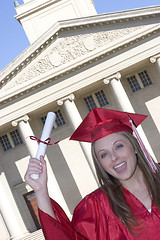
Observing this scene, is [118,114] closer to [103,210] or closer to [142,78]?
[103,210]

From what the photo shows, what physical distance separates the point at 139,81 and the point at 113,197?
1022 inches

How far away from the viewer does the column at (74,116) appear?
1011 inches

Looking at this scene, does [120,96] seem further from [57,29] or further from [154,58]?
[57,29]

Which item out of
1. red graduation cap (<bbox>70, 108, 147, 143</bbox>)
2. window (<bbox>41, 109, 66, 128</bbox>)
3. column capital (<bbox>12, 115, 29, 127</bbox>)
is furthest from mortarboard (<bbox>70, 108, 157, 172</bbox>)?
window (<bbox>41, 109, 66, 128</bbox>)

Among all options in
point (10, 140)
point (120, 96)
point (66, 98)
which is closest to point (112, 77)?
point (120, 96)

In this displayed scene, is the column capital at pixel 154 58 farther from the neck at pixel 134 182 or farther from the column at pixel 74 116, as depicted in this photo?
the neck at pixel 134 182

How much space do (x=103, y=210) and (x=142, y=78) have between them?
85.5 feet

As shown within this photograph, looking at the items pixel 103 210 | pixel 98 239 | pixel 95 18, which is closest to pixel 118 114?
pixel 103 210

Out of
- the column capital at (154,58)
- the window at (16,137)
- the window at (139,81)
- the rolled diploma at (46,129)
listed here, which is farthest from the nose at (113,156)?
the window at (16,137)

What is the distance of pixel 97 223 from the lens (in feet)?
11.5

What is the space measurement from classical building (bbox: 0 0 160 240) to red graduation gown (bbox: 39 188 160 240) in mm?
22035

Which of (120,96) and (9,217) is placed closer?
(120,96)

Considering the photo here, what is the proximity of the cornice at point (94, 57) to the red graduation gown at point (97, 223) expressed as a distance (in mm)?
22800

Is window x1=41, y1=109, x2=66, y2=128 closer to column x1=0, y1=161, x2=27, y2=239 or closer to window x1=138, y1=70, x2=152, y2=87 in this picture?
column x1=0, y1=161, x2=27, y2=239
